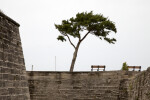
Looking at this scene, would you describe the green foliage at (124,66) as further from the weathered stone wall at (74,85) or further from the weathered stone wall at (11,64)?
the weathered stone wall at (11,64)

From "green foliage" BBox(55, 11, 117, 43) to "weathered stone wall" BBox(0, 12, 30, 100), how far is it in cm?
1140

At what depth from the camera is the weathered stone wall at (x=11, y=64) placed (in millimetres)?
8352

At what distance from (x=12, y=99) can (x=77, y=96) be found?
798cm

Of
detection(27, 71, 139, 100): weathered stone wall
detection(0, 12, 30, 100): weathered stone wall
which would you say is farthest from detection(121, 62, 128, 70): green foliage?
detection(0, 12, 30, 100): weathered stone wall

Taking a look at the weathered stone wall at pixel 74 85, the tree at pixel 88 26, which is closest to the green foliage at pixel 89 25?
the tree at pixel 88 26

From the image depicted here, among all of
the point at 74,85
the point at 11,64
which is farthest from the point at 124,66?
the point at 11,64

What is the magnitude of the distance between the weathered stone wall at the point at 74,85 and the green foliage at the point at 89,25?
6.03m

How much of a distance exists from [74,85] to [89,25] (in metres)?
7.06

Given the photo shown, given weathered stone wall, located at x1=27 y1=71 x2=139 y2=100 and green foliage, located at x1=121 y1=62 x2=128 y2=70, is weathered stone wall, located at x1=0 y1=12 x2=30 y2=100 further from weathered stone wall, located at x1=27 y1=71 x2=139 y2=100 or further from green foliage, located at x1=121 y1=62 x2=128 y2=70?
green foliage, located at x1=121 y1=62 x2=128 y2=70

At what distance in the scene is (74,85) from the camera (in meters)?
→ 16.3

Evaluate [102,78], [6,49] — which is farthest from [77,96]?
[6,49]

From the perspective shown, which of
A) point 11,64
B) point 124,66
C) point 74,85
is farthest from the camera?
point 124,66

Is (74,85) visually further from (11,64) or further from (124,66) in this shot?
(11,64)

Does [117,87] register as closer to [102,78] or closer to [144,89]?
[102,78]
